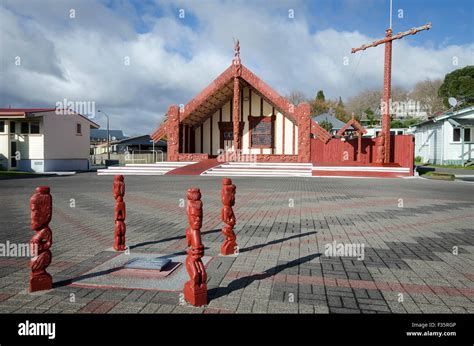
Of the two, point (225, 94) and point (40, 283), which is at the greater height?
point (225, 94)

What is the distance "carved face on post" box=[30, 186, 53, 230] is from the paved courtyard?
79 centimetres

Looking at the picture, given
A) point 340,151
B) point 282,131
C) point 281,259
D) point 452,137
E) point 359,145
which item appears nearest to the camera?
point 281,259

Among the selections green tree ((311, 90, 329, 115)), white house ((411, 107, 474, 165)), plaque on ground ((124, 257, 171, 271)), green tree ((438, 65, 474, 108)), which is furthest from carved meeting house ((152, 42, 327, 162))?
green tree ((438, 65, 474, 108))

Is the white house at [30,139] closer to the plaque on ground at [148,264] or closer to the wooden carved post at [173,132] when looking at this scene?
the wooden carved post at [173,132]

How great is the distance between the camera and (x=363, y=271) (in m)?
4.47

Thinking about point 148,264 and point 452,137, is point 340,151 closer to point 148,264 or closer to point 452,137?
point 452,137

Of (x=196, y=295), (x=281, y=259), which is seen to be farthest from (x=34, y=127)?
(x=196, y=295)

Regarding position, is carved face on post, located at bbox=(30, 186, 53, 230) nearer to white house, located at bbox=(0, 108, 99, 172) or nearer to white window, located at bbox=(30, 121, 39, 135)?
white house, located at bbox=(0, 108, 99, 172)

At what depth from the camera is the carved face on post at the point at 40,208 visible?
360cm

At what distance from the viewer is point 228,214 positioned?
16.5 feet

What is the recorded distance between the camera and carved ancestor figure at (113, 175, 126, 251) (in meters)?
5.15

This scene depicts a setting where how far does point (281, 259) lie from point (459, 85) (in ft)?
220

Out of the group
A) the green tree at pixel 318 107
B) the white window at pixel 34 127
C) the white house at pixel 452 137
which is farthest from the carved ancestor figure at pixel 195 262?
the green tree at pixel 318 107

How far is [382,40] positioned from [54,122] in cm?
2891
